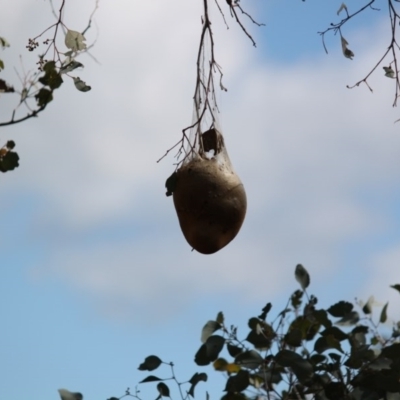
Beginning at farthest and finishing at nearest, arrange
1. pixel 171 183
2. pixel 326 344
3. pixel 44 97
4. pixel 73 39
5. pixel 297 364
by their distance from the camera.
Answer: pixel 171 183
pixel 73 39
pixel 326 344
pixel 297 364
pixel 44 97

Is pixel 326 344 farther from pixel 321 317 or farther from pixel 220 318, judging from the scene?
pixel 220 318

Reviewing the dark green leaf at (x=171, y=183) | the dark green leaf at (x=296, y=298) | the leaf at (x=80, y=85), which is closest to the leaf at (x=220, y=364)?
the dark green leaf at (x=296, y=298)

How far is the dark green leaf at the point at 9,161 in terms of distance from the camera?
1365 mm

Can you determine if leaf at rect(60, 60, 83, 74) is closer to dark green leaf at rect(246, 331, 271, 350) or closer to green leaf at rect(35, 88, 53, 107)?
green leaf at rect(35, 88, 53, 107)

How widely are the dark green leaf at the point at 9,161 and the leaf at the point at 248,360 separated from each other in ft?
1.97

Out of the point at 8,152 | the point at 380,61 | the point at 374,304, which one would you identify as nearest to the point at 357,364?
the point at 374,304

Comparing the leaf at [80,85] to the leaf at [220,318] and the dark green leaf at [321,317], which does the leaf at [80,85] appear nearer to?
the leaf at [220,318]

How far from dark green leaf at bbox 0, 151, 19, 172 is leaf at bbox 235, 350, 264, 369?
0.60m

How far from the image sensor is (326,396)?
1790 millimetres

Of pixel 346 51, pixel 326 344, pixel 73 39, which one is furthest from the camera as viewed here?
pixel 346 51

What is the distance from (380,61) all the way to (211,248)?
0.73 metres

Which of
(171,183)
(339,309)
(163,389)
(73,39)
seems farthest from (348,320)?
(73,39)

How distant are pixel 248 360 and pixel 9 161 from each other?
0.62 metres

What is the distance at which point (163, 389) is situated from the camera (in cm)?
185
